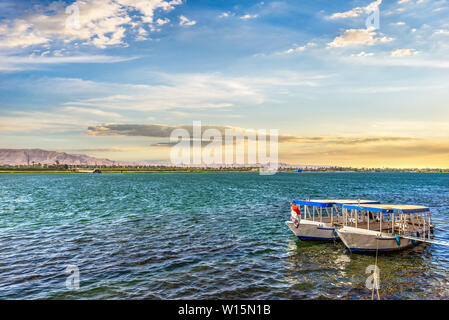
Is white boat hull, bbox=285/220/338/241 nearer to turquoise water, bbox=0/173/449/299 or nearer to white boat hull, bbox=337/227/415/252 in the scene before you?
turquoise water, bbox=0/173/449/299

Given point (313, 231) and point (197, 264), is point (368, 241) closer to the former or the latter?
point (313, 231)

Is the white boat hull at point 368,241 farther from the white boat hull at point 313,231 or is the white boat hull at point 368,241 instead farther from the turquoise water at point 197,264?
the white boat hull at point 313,231

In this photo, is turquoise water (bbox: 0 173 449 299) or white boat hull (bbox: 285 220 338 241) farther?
white boat hull (bbox: 285 220 338 241)

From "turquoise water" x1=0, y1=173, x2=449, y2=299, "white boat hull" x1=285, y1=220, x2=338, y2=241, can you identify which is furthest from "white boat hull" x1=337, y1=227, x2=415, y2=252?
"white boat hull" x1=285, y1=220, x2=338, y2=241

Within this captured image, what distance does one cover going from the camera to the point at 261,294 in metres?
17.9

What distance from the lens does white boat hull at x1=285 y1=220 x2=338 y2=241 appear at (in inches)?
1206

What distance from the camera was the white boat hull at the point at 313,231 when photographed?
30641 millimetres

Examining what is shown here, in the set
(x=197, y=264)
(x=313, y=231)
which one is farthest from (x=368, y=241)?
(x=197, y=264)

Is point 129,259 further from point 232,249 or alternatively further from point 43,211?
point 43,211

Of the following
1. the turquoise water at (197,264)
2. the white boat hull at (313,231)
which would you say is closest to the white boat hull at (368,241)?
the turquoise water at (197,264)

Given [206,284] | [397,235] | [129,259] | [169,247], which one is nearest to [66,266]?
[129,259]

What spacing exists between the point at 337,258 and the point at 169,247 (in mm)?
15076

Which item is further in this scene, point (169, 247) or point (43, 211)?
point (43, 211)

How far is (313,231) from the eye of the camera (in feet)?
101
